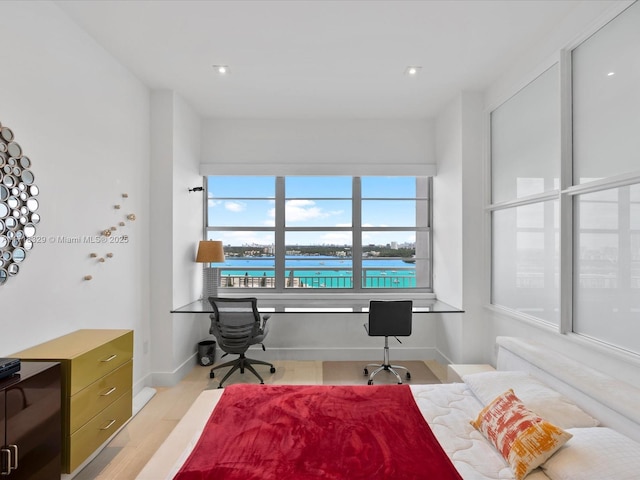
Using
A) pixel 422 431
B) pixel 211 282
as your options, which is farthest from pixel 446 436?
pixel 211 282

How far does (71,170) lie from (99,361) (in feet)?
4.48

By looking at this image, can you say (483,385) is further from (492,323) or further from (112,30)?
(112,30)

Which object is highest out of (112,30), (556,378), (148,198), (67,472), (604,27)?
(112,30)

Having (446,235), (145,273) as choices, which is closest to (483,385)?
(446,235)

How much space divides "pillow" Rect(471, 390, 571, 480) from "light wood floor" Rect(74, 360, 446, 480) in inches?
80.7

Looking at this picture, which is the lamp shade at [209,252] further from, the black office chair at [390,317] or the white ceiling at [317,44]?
the black office chair at [390,317]

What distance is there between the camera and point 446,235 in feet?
13.2

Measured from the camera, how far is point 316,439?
64.9 inches

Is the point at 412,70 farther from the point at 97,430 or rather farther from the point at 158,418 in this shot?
the point at 158,418

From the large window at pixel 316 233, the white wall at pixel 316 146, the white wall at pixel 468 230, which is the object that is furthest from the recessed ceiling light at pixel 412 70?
the large window at pixel 316 233

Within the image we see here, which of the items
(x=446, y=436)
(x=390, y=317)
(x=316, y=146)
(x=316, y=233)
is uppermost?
(x=316, y=146)

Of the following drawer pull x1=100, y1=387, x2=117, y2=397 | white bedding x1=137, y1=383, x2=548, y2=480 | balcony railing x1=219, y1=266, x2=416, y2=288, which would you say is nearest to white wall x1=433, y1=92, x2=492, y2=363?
balcony railing x1=219, y1=266, x2=416, y2=288

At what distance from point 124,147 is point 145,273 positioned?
4.08 feet

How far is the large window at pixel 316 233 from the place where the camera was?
15.0 feet
